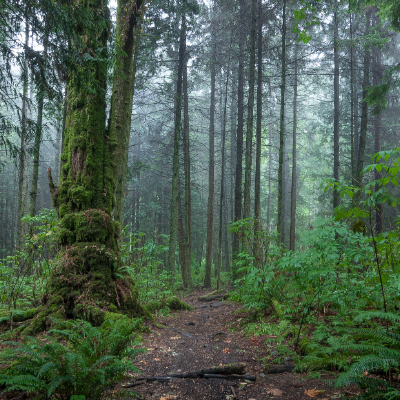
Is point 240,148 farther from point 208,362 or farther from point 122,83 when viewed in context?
point 208,362

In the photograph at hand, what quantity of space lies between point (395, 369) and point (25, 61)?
6159 millimetres

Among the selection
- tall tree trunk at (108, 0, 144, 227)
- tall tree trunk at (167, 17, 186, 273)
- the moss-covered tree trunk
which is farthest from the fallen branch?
tall tree trunk at (167, 17, 186, 273)

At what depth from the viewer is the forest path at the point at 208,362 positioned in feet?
8.80

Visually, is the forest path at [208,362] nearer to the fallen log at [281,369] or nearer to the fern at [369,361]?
the fallen log at [281,369]

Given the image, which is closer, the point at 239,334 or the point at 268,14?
the point at 239,334

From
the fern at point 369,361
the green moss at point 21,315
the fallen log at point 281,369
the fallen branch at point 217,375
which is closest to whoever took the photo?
the fern at point 369,361

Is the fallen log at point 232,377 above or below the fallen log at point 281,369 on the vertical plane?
above

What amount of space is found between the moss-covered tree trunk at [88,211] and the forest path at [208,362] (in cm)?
103

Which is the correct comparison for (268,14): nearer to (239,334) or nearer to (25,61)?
(25,61)

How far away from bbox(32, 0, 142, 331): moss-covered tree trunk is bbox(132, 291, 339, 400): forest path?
3.38ft

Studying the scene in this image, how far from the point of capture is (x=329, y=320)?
455 centimetres

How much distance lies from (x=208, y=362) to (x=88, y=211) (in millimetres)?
3215

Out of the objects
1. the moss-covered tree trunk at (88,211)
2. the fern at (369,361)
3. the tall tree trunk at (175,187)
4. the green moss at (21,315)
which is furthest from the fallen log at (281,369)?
the tall tree trunk at (175,187)

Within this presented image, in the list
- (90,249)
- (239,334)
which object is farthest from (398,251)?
(90,249)
